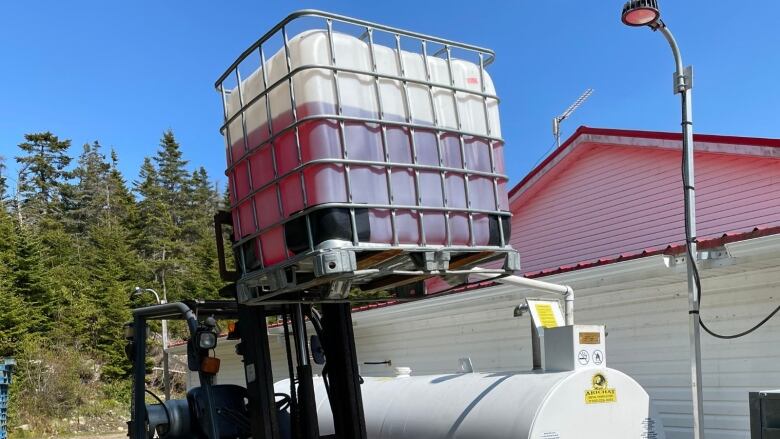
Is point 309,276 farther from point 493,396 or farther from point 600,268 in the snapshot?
point 600,268

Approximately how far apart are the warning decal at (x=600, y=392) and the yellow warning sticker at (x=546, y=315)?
3.19 ft

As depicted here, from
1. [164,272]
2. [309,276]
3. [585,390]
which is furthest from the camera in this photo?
[164,272]

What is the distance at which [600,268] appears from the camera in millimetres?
9148

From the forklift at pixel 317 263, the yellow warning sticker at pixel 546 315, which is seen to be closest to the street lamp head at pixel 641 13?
the forklift at pixel 317 263

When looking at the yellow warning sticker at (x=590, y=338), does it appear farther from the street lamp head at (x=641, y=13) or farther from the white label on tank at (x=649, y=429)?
the street lamp head at (x=641, y=13)

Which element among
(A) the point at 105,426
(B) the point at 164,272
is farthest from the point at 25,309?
(B) the point at 164,272

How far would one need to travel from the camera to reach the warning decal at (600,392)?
5699mm

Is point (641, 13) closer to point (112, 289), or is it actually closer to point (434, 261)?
point (434, 261)

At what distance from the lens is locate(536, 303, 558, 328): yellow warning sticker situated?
6738mm

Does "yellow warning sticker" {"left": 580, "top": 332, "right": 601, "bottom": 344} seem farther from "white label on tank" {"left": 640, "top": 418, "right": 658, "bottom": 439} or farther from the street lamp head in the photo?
the street lamp head

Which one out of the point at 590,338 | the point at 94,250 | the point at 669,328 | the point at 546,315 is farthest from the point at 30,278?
the point at 590,338

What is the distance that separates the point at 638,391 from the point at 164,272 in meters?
57.8

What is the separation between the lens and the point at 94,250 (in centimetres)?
6047

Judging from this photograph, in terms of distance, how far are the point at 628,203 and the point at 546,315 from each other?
8.93m
